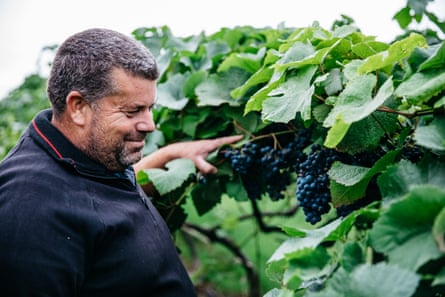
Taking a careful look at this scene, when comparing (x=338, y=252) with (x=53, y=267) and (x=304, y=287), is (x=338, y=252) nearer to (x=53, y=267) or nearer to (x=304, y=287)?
(x=304, y=287)

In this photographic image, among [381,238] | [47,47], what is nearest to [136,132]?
[381,238]

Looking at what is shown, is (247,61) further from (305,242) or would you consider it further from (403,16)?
(305,242)

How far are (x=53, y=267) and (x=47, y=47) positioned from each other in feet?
8.89

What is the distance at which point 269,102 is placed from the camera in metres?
1.52

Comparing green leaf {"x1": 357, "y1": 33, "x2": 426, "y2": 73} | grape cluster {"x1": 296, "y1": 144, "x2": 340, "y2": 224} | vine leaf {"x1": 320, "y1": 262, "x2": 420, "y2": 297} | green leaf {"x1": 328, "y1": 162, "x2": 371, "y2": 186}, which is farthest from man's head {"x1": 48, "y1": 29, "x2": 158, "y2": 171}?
vine leaf {"x1": 320, "y1": 262, "x2": 420, "y2": 297}

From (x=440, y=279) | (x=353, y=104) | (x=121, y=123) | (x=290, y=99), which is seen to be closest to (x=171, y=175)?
(x=121, y=123)

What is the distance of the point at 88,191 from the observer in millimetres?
1626

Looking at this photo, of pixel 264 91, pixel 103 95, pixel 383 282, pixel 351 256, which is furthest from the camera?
pixel 103 95

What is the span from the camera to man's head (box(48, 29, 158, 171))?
5.56 feet

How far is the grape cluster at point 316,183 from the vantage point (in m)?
1.58

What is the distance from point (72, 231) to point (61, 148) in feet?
1.15

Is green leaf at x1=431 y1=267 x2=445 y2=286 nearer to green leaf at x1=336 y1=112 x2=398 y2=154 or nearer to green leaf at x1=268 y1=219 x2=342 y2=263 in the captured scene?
green leaf at x1=268 y1=219 x2=342 y2=263

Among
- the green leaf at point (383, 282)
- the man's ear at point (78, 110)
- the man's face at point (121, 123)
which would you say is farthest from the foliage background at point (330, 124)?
the man's ear at point (78, 110)

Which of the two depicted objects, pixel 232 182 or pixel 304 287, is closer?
pixel 304 287
